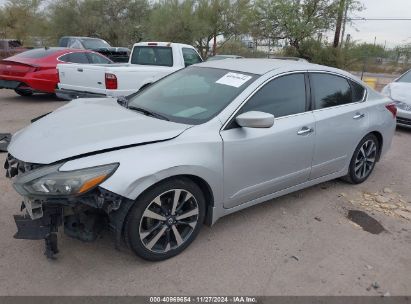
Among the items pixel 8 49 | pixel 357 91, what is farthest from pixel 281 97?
pixel 8 49

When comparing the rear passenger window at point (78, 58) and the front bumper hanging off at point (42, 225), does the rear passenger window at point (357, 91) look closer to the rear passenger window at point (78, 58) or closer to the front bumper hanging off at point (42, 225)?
the front bumper hanging off at point (42, 225)

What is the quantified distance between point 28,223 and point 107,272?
689 millimetres

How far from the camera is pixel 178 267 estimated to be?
2.99 meters

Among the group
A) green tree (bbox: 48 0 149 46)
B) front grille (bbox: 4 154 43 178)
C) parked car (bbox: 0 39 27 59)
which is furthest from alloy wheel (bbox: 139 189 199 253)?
green tree (bbox: 48 0 149 46)

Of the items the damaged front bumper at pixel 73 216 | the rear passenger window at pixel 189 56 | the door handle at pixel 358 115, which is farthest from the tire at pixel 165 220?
the rear passenger window at pixel 189 56

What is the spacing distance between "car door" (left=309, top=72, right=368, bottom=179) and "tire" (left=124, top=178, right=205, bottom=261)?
1.60m

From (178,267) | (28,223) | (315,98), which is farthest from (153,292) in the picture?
(315,98)

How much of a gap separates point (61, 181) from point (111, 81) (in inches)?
207

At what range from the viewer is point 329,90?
13.9 ft

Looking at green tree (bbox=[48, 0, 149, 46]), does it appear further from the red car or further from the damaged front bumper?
the damaged front bumper

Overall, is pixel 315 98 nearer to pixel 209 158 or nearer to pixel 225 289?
pixel 209 158

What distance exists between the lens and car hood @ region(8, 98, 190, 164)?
2.70 metres

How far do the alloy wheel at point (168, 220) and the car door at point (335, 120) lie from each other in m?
1.62

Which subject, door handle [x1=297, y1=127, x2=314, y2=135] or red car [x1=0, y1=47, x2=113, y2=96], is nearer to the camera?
door handle [x1=297, y1=127, x2=314, y2=135]
